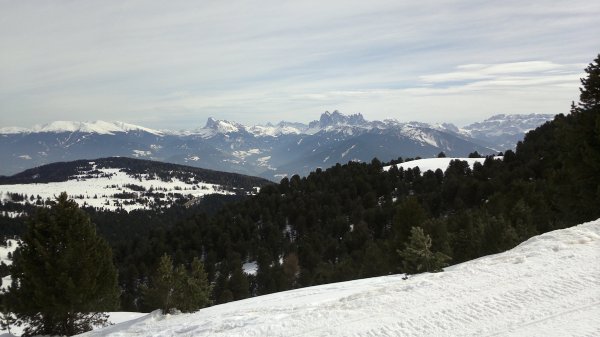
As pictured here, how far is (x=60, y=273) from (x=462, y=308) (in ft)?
71.3

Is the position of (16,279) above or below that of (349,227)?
above

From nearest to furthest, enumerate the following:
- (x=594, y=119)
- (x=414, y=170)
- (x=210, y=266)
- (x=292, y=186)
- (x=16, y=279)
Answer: (x=16, y=279)
(x=594, y=119)
(x=210, y=266)
(x=414, y=170)
(x=292, y=186)

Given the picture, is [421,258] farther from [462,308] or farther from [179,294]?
[179,294]

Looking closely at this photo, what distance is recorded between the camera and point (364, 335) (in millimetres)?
10328

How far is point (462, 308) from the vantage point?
36.9 ft

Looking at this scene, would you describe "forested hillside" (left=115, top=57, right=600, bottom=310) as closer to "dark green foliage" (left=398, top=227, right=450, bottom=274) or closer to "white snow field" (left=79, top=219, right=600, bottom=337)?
"dark green foliage" (left=398, top=227, right=450, bottom=274)

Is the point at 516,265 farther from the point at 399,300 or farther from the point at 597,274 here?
the point at 399,300

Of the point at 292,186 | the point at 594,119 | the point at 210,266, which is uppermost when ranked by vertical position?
the point at 594,119

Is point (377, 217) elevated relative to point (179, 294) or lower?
lower

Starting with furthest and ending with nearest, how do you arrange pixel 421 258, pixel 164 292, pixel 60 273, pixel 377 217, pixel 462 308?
pixel 377 217
pixel 60 273
pixel 164 292
pixel 421 258
pixel 462 308

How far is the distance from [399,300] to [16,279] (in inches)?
930

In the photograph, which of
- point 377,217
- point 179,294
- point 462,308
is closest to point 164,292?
point 179,294

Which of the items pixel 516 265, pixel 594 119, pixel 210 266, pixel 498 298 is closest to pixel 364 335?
pixel 498 298

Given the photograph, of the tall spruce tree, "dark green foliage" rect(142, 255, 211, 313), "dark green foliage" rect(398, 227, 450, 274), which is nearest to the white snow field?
"dark green foliage" rect(142, 255, 211, 313)
